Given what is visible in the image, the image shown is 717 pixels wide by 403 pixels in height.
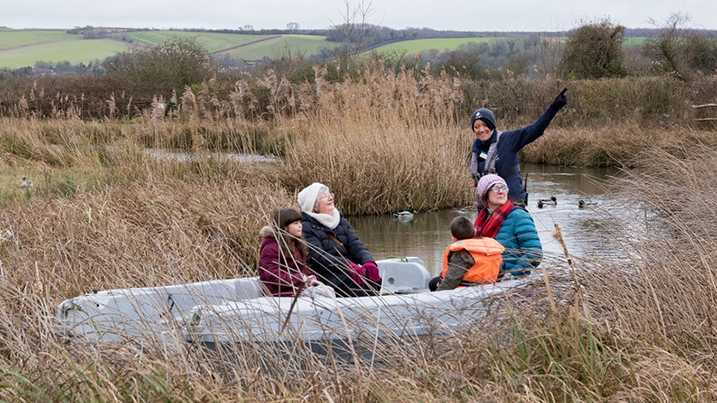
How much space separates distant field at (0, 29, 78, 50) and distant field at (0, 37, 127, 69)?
2.78 m

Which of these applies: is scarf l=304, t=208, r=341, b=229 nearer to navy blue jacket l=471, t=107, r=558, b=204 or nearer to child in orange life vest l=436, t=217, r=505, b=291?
child in orange life vest l=436, t=217, r=505, b=291

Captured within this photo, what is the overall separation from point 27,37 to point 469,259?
86029mm

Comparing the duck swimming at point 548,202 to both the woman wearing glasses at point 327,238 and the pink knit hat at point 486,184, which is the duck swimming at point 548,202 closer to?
the pink knit hat at point 486,184

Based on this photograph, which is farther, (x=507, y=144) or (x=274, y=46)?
(x=274, y=46)

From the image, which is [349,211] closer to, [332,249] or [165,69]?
[332,249]

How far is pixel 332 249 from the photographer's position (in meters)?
4.86

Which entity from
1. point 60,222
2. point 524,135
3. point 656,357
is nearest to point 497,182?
point 524,135

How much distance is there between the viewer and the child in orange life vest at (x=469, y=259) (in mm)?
4395

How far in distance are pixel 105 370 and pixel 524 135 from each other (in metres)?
3.99

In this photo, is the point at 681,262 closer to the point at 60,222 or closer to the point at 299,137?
the point at 60,222

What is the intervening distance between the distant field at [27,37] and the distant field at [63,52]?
278 centimetres

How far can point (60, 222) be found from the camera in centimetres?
620

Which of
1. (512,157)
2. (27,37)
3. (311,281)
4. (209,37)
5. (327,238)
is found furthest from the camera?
(209,37)

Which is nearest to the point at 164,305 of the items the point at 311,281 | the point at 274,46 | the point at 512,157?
the point at 311,281
